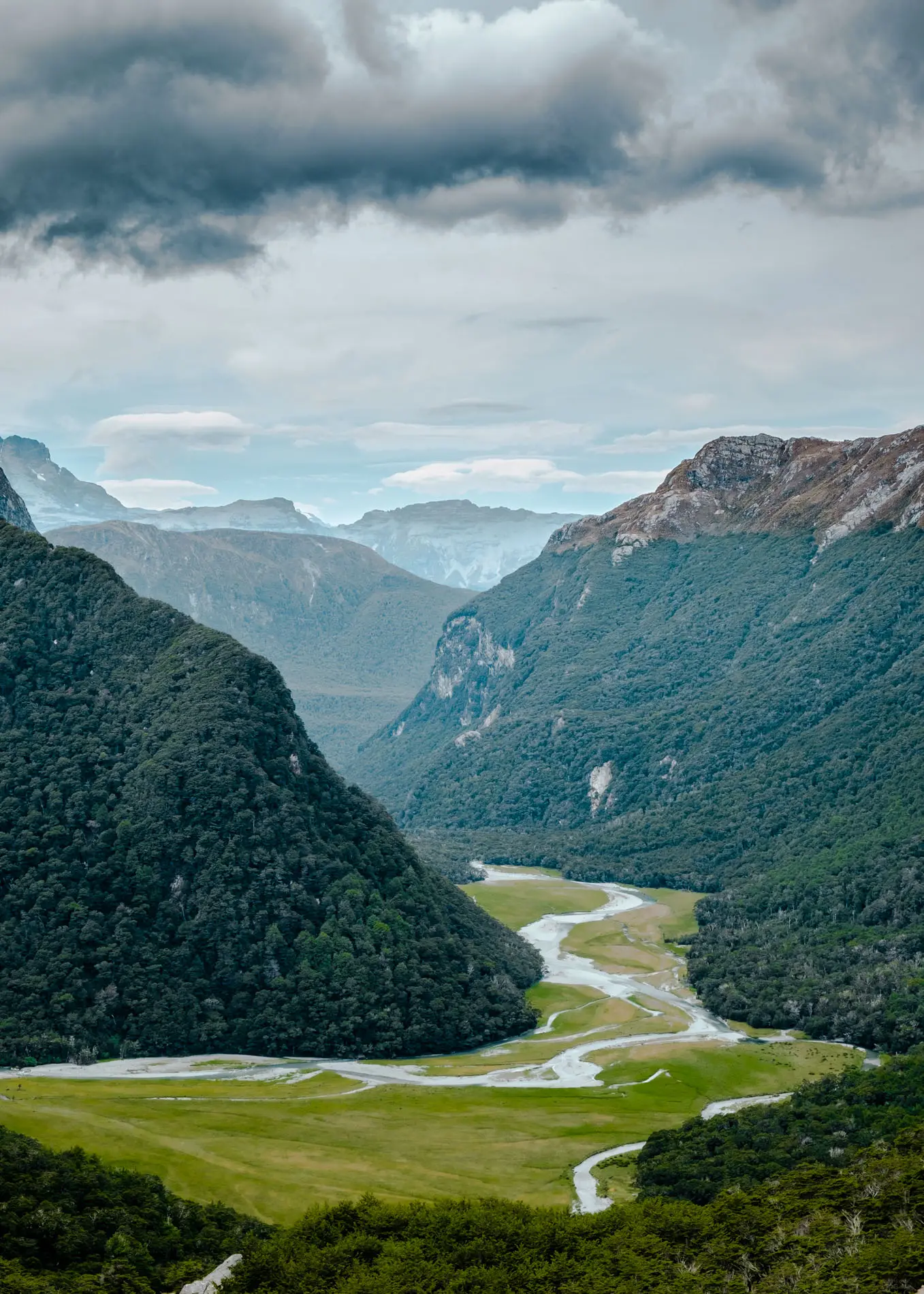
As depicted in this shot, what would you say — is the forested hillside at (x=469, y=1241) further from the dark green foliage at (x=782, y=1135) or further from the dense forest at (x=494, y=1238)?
the dark green foliage at (x=782, y=1135)

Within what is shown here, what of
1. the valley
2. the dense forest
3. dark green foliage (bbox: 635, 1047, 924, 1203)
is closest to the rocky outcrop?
the dense forest

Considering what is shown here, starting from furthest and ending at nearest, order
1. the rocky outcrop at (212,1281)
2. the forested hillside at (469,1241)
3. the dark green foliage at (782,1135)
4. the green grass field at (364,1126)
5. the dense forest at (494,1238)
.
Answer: the dark green foliage at (782,1135) < the green grass field at (364,1126) < the rocky outcrop at (212,1281) < the dense forest at (494,1238) < the forested hillside at (469,1241)

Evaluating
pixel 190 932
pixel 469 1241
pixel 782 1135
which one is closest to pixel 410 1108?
pixel 782 1135

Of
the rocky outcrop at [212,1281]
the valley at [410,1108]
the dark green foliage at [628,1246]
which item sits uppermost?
the rocky outcrop at [212,1281]

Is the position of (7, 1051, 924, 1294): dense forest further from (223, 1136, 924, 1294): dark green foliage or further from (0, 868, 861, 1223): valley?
(0, 868, 861, 1223): valley

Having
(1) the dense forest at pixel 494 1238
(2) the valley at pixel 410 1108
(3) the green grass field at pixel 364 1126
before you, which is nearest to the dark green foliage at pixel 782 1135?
(1) the dense forest at pixel 494 1238
